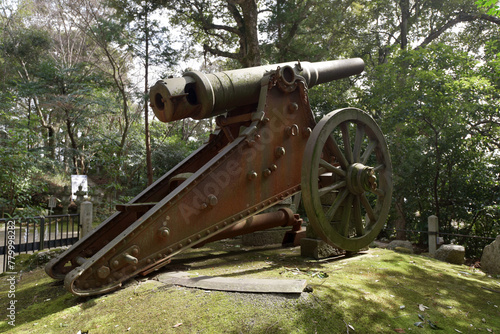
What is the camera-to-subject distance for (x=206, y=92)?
13.8 ft

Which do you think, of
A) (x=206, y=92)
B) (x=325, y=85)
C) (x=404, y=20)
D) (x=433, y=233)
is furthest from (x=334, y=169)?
(x=404, y=20)

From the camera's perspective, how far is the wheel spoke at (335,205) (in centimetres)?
452

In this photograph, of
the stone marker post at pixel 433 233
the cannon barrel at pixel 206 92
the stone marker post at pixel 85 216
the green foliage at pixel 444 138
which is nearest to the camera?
the cannon barrel at pixel 206 92

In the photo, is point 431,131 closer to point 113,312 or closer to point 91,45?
point 113,312

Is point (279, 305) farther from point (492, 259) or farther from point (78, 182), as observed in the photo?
point (78, 182)

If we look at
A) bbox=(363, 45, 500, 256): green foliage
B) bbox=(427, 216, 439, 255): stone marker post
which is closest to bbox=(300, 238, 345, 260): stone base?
bbox=(427, 216, 439, 255): stone marker post

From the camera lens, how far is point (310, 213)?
13.9 feet

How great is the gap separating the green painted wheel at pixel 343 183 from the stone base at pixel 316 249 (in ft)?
1.08

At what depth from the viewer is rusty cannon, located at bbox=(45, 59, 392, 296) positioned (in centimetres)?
366

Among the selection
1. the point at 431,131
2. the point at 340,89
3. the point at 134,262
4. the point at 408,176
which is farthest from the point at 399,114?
the point at 134,262

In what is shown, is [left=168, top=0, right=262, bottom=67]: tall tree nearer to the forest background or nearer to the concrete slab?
the forest background

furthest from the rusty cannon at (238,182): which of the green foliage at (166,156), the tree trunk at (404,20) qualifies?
the tree trunk at (404,20)

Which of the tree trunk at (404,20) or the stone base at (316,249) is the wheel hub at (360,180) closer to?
the stone base at (316,249)

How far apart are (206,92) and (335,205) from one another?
7.48 ft
